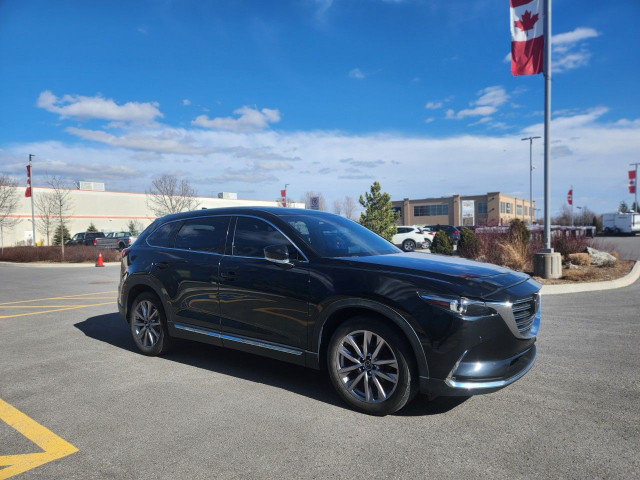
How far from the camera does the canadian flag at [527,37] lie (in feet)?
40.6

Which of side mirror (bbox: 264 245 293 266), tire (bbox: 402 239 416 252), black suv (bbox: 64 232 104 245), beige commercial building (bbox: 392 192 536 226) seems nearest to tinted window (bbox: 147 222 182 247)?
side mirror (bbox: 264 245 293 266)

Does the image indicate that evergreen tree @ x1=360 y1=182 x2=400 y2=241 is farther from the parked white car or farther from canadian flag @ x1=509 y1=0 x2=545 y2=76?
canadian flag @ x1=509 y1=0 x2=545 y2=76

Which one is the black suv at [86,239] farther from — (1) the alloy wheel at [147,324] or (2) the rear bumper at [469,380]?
(2) the rear bumper at [469,380]

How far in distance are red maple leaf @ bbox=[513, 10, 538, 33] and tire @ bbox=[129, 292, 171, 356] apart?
11756mm

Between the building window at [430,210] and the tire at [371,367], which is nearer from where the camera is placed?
the tire at [371,367]

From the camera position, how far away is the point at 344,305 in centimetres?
401

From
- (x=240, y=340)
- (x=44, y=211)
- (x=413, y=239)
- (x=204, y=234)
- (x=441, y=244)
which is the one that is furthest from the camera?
(x=44, y=211)

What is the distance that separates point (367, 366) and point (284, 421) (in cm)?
80

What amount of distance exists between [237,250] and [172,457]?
223 centimetres

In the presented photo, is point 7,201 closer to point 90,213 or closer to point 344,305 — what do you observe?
point 90,213

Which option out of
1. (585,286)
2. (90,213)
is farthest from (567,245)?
(90,213)

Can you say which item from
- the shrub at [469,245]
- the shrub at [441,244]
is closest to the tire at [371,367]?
the shrub at [469,245]

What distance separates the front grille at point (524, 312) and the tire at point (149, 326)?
12.8ft

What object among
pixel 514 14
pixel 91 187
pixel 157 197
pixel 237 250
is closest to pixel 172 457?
pixel 237 250
